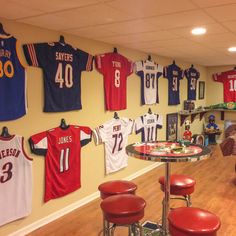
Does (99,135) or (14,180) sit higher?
(99,135)

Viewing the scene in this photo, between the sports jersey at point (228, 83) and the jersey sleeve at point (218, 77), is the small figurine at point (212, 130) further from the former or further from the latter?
the jersey sleeve at point (218, 77)

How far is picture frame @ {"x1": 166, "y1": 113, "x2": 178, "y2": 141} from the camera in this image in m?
5.92

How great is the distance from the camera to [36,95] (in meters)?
3.06

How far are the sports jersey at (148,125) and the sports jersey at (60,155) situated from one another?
1413mm

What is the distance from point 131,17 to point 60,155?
5.74ft

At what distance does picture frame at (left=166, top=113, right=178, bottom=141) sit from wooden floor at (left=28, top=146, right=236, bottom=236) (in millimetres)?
655

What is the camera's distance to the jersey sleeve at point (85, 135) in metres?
3.65

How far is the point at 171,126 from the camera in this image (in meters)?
6.06

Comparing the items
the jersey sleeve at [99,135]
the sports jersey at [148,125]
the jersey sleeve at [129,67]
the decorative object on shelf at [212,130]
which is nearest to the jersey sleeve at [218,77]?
the decorative object on shelf at [212,130]

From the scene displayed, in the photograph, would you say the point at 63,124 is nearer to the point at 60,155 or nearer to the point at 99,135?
the point at 60,155

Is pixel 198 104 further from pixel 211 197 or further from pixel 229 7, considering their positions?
pixel 229 7

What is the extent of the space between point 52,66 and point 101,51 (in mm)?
998

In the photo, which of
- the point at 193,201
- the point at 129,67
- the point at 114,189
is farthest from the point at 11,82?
the point at 193,201

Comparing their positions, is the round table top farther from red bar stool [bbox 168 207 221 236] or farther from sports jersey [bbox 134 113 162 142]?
sports jersey [bbox 134 113 162 142]
